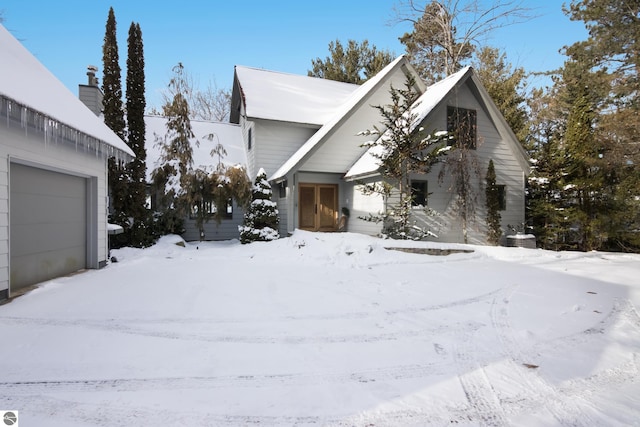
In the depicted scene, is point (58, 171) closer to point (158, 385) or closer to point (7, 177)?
point (7, 177)

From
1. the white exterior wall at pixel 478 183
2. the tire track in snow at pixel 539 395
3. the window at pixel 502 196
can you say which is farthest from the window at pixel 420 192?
the tire track in snow at pixel 539 395

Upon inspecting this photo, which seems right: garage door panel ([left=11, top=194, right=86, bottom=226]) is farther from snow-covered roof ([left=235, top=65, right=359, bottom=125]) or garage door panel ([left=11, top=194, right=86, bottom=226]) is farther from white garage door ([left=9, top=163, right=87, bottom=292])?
snow-covered roof ([left=235, top=65, right=359, bottom=125])

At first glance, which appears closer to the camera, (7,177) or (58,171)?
(7,177)

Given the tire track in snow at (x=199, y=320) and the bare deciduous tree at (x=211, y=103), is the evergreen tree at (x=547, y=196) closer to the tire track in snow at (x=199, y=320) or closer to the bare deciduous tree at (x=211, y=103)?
the tire track in snow at (x=199, y=320)

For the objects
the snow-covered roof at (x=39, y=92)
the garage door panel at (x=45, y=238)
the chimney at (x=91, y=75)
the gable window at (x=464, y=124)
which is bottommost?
the garage door panel at (x=45, y=238)

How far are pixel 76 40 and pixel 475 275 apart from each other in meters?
14.9

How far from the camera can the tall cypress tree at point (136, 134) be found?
10.4 m

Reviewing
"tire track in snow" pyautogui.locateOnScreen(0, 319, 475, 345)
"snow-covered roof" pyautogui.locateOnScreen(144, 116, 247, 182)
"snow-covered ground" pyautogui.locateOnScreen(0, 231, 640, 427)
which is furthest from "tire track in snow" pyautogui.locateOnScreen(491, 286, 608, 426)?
"snow-covered roof" pyautogui.locateOnScreen(144, 116, 247, 182)

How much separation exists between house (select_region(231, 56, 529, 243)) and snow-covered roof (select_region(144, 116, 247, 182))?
2.38 feet

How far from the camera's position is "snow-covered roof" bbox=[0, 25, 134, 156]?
443cm

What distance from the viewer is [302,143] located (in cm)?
1338

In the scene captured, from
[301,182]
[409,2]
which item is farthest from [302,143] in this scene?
[409,2]

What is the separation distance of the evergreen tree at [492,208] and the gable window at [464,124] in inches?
43.6

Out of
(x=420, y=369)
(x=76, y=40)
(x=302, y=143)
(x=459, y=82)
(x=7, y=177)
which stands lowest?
(x=420, y=369)
